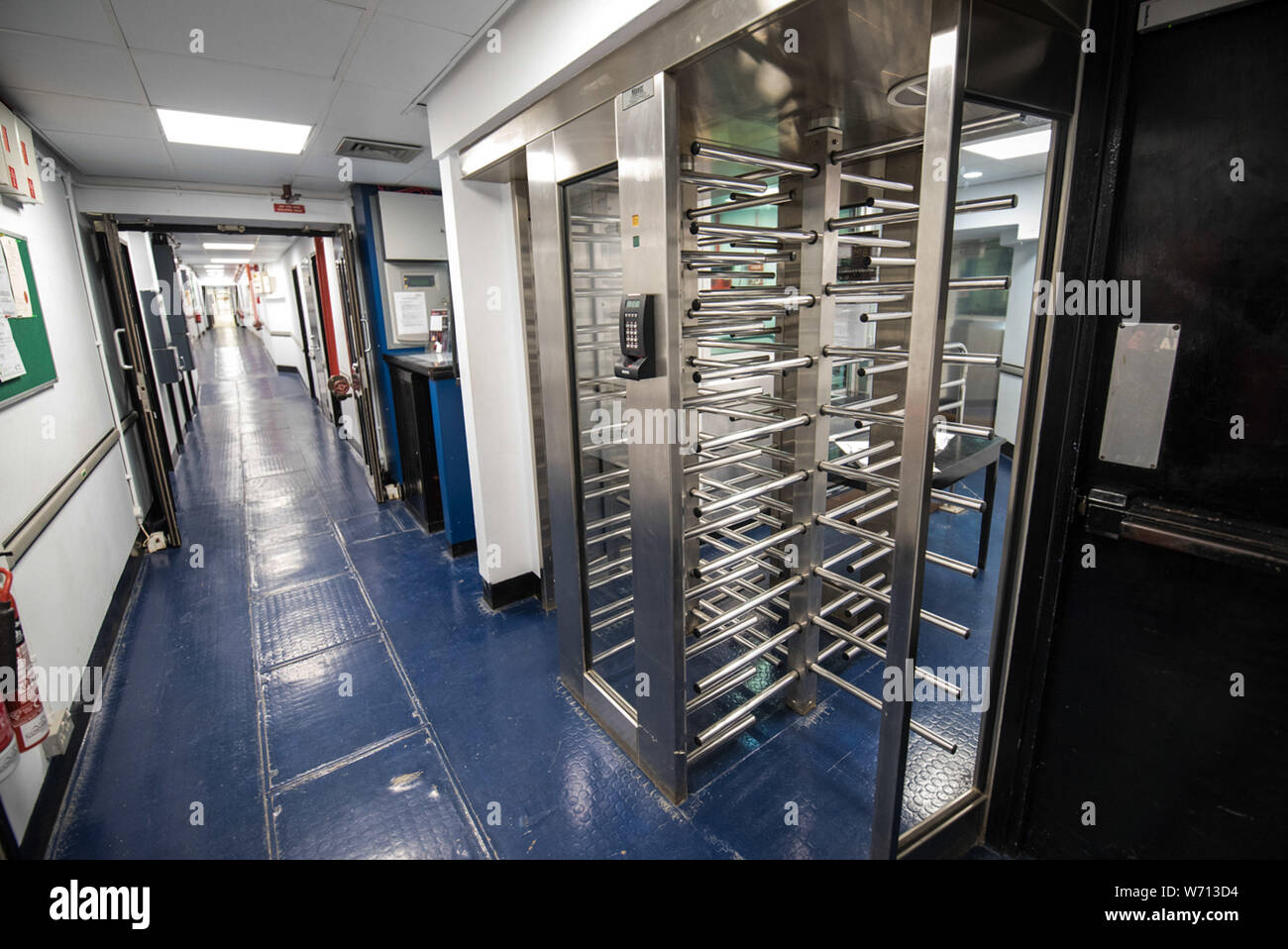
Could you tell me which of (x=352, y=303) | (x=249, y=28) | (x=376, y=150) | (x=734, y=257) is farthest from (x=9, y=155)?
(x=734, y=257)

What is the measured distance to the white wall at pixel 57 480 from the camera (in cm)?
221

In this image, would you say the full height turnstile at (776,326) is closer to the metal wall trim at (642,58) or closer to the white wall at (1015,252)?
the metal wall trim at (642,58)

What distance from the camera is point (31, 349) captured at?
272 centimetres

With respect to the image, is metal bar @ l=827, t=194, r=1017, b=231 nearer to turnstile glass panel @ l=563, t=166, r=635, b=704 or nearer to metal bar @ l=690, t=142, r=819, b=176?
metal bar @ l=690, t=142, r=819, b=176

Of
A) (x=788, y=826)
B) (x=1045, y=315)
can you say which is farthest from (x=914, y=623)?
(x=788, y=826)

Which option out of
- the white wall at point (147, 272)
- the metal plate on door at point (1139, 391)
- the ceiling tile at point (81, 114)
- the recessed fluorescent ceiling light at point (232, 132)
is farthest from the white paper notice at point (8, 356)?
the white wall at point (147, 272)

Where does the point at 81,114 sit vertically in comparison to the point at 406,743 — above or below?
above

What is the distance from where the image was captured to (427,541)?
443 cm

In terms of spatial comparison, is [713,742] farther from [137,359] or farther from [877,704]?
[137,359]

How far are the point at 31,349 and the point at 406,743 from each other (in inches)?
100

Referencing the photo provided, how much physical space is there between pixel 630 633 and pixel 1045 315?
2.34 meters

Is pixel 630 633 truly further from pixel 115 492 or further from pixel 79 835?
pixel 115 492

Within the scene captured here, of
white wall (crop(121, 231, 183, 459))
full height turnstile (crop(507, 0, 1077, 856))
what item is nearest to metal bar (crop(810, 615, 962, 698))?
full height turnstile (crop(507, 0, 1077, 856))

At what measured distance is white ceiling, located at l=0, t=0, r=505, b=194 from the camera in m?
2.05
